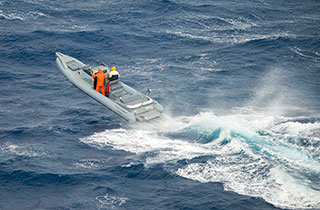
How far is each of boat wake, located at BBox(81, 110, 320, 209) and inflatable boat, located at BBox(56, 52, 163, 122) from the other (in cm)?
120

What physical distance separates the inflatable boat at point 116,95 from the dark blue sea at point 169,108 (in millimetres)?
944

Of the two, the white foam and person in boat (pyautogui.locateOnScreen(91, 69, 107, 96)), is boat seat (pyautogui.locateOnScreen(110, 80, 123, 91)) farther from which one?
the white foam

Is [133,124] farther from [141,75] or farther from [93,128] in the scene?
[141,75]

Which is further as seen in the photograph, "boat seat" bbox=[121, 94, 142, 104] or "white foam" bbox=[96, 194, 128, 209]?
"boat seat" bbox=[121, 94, 142, 104]

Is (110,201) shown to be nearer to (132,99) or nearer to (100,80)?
(132,99)

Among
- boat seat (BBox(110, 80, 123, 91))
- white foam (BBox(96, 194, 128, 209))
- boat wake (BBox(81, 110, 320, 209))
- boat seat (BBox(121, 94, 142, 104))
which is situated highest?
boat seat (BBox(110, 80, 123, 91))

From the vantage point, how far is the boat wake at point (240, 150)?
31.3 metres

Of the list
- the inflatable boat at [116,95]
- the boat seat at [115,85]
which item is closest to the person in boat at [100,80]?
the inflatable boat at [116,95]

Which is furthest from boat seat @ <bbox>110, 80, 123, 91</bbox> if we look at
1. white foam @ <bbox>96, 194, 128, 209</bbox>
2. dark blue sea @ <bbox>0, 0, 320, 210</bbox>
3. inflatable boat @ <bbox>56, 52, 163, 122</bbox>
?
white foam @ <bbox>96, 194, 128, 209</bbox>

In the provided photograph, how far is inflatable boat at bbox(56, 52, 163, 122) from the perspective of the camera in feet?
131

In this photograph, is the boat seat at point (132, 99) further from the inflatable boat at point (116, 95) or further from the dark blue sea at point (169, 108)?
the dark blue sea at point (169, 108)

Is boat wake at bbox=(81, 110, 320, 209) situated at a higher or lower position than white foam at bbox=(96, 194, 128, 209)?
higher

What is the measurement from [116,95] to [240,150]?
41.6 feet

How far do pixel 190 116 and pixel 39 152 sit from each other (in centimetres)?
1316
